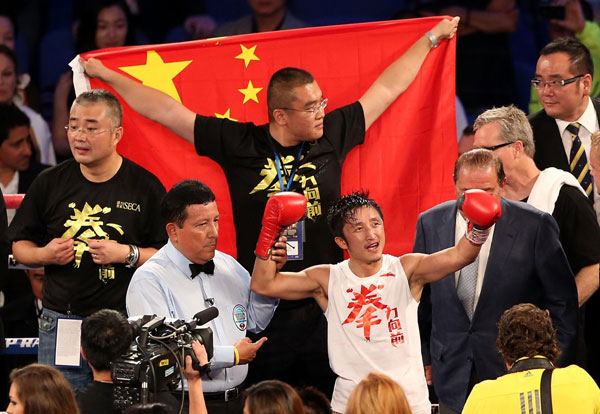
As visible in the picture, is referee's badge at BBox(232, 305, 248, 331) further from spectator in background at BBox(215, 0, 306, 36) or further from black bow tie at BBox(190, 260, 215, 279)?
spectator in background at BBox(215, 0, 306, 36)

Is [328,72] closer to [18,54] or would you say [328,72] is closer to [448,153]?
[448,153]

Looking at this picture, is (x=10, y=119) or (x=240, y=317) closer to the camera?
(x=240, y=317)

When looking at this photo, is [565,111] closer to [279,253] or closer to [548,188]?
[548,188]

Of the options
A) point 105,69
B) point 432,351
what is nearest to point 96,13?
point 105,69

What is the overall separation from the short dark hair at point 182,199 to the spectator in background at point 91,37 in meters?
3.29

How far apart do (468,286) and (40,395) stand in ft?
6.40

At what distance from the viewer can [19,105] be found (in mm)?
7191

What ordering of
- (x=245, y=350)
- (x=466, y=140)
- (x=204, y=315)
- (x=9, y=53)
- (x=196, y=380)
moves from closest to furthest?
(x=196, y=380), (x=204, y=315), (x=245, y=350), (x=466, y=140), (x=9, y=53)

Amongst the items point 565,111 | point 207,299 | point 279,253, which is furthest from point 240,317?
point 565,111

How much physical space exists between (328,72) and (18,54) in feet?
10.4

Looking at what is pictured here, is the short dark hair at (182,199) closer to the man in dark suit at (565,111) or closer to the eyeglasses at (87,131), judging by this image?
the eyeglasses at (87,131)

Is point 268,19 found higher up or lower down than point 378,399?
higher up

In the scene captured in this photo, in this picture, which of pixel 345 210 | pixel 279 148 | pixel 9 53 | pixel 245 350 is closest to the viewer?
pixel 245 350

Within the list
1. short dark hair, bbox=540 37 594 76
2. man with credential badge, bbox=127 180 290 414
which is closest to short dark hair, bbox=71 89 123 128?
man with credential badge, bbox=127 180 290 414
